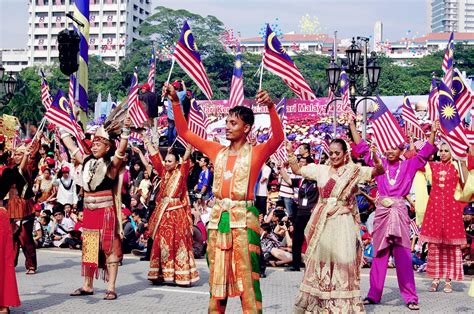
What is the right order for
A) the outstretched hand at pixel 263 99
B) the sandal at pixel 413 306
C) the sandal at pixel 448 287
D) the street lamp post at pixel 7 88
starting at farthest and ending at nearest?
the street lamp post at pixel 7 88 → the sandal at pixel 448 287 → the sandal at pixel 413 306 → the outstretched hand at pixel 263 99

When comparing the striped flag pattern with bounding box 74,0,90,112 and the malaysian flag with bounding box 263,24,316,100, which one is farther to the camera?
the striped flag pattern with bounding box 74,0,90,112

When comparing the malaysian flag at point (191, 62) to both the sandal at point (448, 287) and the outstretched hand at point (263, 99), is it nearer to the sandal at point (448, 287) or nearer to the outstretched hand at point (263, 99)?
the outstretched hand at point (263, 99)

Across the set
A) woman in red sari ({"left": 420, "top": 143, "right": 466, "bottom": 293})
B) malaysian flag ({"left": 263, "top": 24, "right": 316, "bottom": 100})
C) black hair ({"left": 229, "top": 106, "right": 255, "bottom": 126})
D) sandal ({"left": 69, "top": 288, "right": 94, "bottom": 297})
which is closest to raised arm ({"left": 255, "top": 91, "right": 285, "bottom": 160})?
black hair ({"left": 229, "top": 106, "right": 255, "bottom": 126})

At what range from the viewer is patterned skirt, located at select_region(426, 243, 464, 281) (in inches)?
392

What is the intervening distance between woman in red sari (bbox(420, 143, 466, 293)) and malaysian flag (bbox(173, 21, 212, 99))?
3.33m

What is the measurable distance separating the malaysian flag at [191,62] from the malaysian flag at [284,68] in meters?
0.90

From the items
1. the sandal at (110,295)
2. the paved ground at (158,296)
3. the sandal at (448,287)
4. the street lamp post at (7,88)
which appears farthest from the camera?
the street lamp post at (7,88)

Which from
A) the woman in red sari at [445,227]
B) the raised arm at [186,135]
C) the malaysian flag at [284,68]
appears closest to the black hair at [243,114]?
the raised arm at [186,135]

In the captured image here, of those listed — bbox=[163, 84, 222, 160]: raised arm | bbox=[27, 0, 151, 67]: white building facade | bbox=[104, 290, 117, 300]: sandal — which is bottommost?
bbox=[104, 290, 117, 300]: sandal

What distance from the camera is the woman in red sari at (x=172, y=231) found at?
32.9 ft

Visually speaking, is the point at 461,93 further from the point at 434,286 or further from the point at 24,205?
the point at 24,205

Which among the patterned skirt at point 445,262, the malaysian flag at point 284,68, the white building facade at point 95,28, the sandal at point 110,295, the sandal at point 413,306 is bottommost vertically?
the sandal at point 413,306

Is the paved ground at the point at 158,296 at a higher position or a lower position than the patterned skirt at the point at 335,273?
lower

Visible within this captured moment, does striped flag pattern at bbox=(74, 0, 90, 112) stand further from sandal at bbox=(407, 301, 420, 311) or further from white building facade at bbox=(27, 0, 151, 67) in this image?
white building facade at bbox=(27, 0, 151, 67)
